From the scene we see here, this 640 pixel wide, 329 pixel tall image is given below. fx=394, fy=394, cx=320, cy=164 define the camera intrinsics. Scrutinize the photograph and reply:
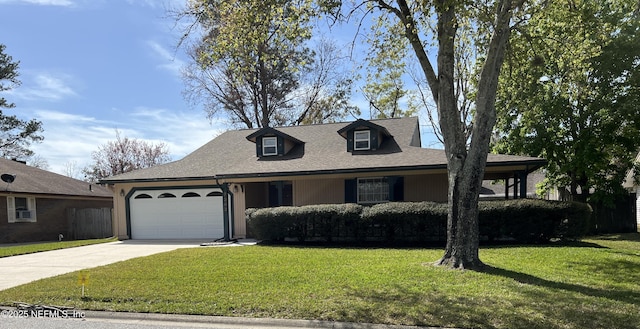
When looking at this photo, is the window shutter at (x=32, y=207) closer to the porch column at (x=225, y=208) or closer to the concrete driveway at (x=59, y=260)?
the concrete driveway at (x=59, y=260)

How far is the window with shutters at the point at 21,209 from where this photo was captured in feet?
62.5

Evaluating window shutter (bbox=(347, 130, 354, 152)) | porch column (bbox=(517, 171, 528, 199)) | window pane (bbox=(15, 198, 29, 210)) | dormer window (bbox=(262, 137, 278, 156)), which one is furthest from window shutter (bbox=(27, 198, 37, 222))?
porch column (bbox=(517, 171, 528, 199))

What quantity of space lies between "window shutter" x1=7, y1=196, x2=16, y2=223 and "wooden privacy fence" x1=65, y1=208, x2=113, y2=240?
285cm

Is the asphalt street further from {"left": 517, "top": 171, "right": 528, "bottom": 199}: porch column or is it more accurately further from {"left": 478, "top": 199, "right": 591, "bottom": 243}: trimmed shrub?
{"left": 517, "top": 171, "right": 528, "bottom": 199}: porch column

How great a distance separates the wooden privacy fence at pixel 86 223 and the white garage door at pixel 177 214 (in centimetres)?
637

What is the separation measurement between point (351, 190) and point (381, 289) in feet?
32.6

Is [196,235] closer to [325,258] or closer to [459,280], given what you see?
[325,258]

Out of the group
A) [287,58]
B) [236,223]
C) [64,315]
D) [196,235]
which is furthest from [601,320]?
[196,235]

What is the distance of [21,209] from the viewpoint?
1966 centimetres

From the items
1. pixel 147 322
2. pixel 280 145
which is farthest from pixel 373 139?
pixel 147 322

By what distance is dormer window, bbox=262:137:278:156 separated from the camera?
1850cm

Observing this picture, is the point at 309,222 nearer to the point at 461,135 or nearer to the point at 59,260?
the point at 461,135

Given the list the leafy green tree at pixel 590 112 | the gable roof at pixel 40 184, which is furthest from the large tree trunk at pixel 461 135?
the gable roof at pixel 40 184

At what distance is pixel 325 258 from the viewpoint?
1014cm
